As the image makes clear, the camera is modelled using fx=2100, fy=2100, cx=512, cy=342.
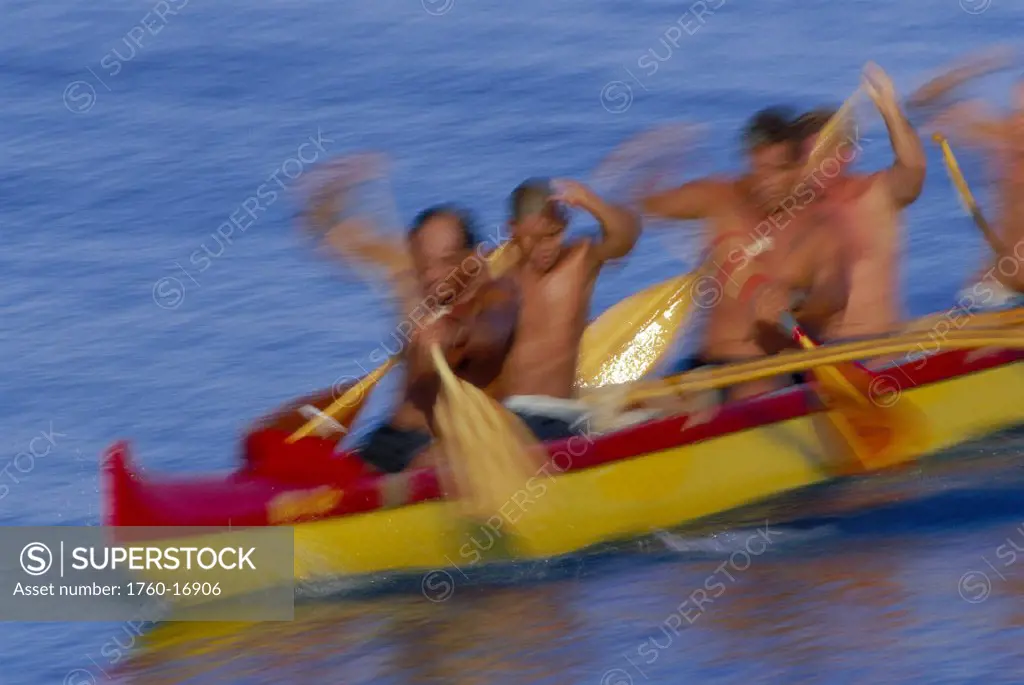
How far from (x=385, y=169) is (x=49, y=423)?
2480mm

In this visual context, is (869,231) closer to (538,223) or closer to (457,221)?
(538,223)

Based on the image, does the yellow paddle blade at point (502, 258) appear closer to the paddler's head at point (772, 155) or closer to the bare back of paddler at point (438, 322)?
the bare back of paddler at point (438, 322)

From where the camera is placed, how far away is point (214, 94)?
1395 cm

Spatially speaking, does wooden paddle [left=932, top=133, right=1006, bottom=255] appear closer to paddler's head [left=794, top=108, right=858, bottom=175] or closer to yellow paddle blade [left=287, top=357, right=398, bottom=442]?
paddler's head [left=794, top=108, right=858, bottom=175]

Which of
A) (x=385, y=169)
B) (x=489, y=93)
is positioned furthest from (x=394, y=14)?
(x=385, y=169)

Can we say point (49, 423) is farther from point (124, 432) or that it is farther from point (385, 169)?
point (385, 169)

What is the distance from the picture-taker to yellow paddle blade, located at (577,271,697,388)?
8.78m

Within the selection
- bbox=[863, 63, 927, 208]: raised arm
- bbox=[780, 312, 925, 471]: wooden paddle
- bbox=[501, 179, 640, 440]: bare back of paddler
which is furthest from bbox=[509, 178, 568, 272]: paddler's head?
bbox=[863, 63, 927, 208]: raised arm

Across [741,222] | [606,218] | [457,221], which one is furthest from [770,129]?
[457,221]

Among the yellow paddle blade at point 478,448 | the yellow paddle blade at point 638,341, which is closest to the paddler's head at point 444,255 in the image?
the yellow paddle blade at point 478,448

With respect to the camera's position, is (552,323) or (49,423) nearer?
(552,323)

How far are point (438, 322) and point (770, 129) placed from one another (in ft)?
5.22

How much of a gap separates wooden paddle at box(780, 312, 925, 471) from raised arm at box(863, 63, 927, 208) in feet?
2.35

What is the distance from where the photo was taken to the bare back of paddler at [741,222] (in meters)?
8.09
